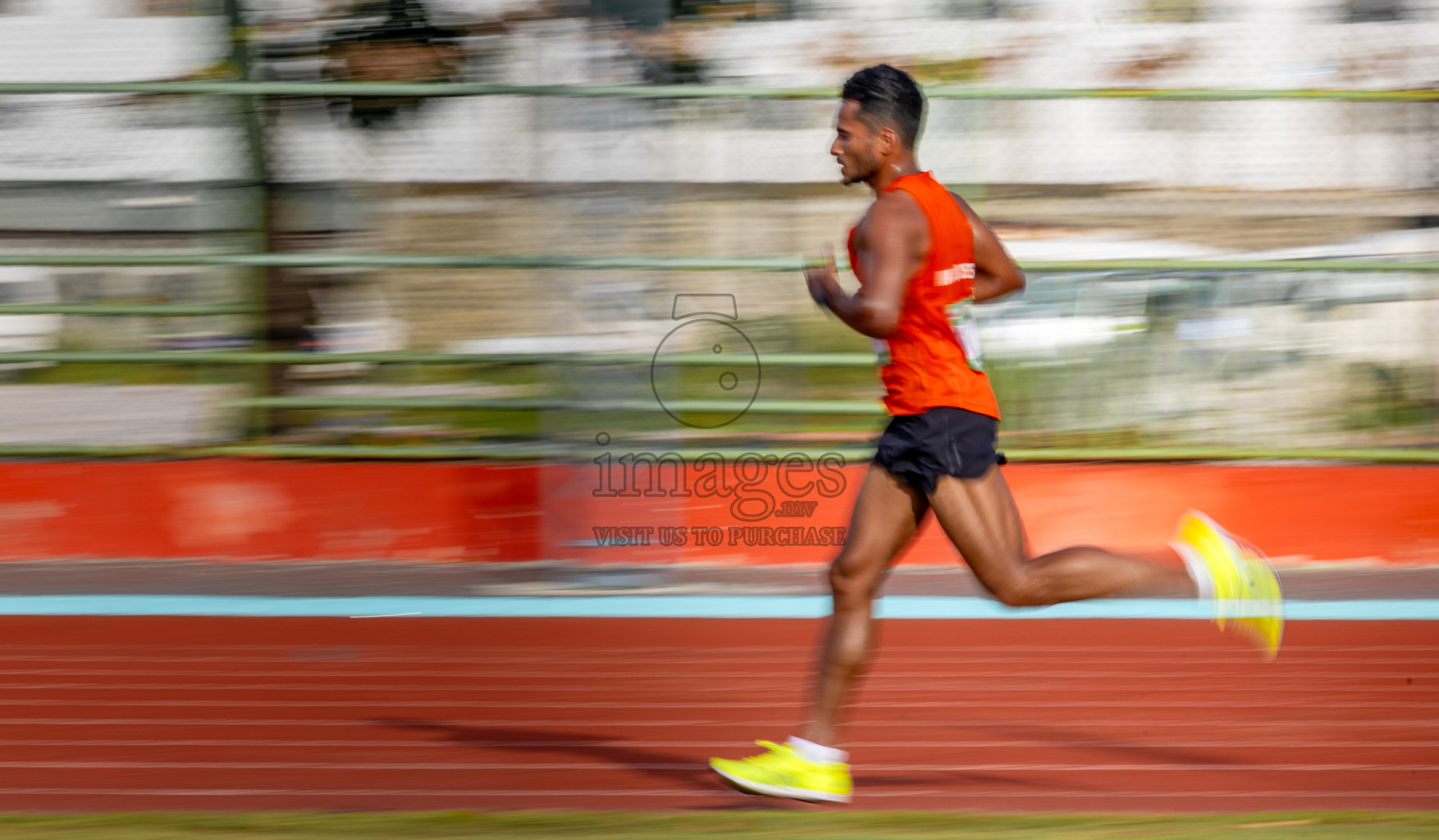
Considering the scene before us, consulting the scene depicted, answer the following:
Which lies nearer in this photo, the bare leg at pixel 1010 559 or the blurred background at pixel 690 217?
the bare leg at pixel 1010 559

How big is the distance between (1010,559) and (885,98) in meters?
1.18

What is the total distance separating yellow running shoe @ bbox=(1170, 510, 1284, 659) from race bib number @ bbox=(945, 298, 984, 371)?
765 mm

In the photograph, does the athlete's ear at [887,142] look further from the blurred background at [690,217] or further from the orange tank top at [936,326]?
the blurred background at [690,217]

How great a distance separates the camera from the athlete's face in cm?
362

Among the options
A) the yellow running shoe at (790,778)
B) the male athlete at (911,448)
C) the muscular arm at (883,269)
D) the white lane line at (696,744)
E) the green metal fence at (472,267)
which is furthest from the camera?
the green metal fence at (472,267)

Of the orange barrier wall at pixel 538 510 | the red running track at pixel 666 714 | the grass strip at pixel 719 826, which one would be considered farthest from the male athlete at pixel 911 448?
the orange barrier wall at pixel 538 510

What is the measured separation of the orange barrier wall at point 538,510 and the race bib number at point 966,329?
453cm

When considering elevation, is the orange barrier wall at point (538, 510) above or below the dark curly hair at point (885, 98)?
below

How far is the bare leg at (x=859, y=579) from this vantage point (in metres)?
3.66

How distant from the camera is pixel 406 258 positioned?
8.68m

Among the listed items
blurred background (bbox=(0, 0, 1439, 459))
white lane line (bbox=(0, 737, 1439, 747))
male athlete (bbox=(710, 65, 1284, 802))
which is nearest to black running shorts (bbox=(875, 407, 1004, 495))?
male athlete (bbox=(710, 65, 1284, 802))

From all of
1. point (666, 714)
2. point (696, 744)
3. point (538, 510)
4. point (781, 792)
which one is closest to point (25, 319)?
point (538, 510)

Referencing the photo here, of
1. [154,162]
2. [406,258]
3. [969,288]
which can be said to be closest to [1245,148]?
[406,258]

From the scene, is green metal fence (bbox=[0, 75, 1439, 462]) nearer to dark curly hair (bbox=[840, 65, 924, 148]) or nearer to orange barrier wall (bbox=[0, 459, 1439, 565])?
orange barrier wall (bbox=[0, 459, 1439, 565])
